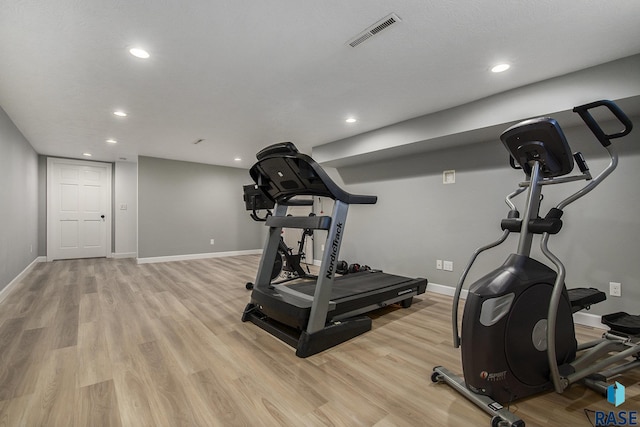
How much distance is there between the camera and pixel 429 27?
5.84 ft

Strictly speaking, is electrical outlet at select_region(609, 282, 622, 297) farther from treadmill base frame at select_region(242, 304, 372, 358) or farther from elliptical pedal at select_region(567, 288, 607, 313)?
treadmill base frame at select_region(242, 304, 372, 358)

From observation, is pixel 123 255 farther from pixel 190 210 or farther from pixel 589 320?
pixel 589 320

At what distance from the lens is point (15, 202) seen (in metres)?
3.76

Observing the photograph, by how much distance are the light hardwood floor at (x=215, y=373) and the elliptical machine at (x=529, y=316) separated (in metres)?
0.12

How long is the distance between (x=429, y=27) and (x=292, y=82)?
1.23 m

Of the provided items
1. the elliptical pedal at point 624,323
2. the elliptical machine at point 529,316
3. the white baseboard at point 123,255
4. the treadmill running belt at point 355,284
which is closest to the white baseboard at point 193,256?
the white baseboard at point 123,255

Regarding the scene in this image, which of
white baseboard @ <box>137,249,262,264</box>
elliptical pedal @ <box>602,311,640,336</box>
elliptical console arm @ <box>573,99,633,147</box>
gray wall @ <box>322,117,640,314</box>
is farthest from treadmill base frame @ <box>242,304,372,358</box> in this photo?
white baseboard @ <box>137,249,262,264</box>

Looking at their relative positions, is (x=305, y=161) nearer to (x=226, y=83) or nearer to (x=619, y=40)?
(x=226, y=83)

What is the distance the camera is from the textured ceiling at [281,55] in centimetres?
164

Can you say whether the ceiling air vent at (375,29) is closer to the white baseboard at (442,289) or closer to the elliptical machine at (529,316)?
the elliptical machine at (529,316)

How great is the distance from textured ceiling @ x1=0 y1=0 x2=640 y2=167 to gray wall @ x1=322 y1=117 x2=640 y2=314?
0.87 meters

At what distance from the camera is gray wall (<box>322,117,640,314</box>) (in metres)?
2.41

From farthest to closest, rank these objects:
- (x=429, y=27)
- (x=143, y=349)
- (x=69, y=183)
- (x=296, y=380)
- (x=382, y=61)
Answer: (x=69, y=183) < (x=382, y=61) < (x=143, y=349) < (x=429, y=27) < (x=296, y=380)

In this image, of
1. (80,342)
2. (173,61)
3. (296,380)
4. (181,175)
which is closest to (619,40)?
(296,380)
